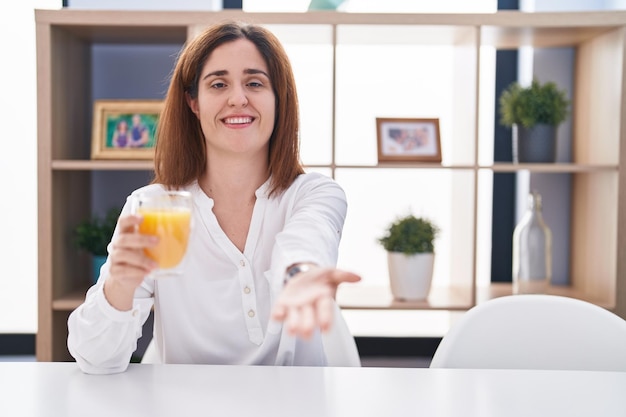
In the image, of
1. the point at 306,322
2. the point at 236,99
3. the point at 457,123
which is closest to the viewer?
the point at 306,322

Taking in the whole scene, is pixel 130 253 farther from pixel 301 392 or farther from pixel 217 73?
pixel 217 73

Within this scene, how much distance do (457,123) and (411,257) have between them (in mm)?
625

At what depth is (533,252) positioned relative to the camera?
2.72 meters

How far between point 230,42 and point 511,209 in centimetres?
179

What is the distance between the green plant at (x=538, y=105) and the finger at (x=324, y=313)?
1.99m

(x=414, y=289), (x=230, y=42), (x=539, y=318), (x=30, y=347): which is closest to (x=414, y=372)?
(x=539, y=318)

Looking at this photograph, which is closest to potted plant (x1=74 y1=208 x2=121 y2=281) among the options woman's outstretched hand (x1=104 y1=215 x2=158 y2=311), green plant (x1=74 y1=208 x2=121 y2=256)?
green plant (x1=74 y1=208 x2=121 y2=256)

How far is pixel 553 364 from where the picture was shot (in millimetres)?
1688

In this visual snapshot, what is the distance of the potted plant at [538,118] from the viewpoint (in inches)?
107

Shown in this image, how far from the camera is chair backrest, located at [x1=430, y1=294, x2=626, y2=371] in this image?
166cm

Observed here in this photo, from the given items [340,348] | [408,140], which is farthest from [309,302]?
[408,140]

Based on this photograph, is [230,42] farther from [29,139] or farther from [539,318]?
[29,139]

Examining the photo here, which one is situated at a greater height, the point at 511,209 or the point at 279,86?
the point at 279,86

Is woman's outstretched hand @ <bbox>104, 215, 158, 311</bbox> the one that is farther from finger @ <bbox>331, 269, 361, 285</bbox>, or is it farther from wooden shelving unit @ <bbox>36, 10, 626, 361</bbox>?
wooden shelving unit @ <bbox>36, 10, 626, 361</bbox>
